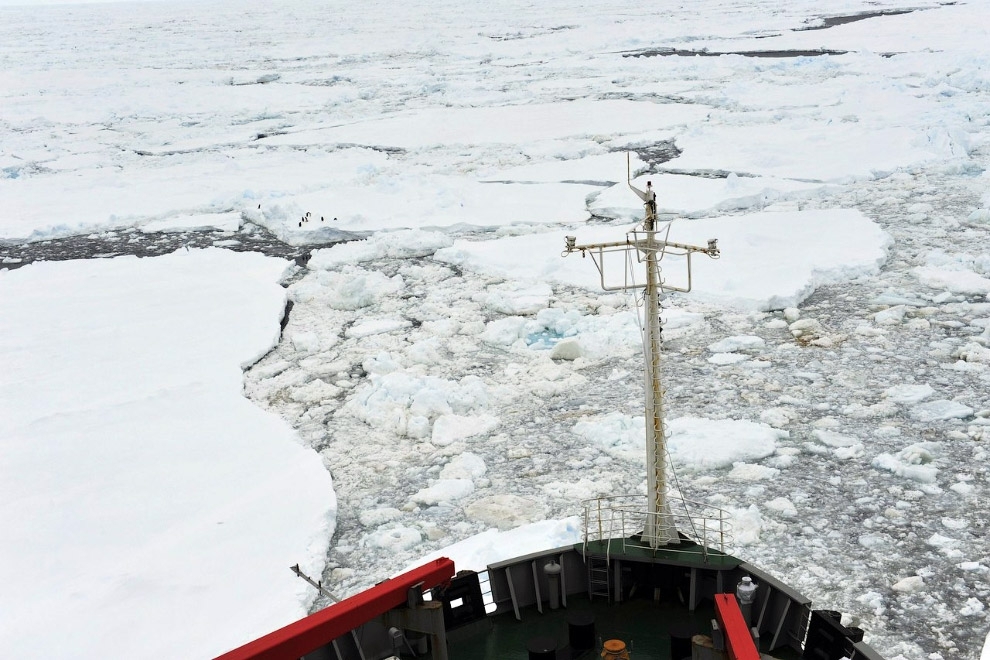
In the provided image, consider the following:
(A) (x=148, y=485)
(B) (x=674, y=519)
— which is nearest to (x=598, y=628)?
(B) (x=674, y=519)

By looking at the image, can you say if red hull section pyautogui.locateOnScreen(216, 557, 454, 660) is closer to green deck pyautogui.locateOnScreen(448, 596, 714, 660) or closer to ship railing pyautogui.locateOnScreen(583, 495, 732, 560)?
green deck pyautogui.locateOnScreen(448, 596, 714, 660)

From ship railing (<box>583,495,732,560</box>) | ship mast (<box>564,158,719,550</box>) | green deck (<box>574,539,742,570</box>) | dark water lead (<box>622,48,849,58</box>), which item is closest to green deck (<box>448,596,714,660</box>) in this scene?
green deck (<box>574,539,742,570</box>)

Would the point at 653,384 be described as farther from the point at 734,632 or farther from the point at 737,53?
the point at 737,53

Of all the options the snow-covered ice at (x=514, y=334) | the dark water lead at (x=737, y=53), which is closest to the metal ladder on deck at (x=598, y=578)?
the snow-covered ice at (x=514, y=334)

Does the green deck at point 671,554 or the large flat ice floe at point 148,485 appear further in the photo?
the large flat ice floe at point 148,485

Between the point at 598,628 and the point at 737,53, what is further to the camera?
the point at 737,53

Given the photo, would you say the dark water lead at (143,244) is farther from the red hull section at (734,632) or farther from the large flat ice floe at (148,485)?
the red hull section at (734,632)
